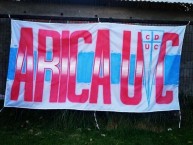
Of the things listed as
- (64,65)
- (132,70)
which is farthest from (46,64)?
(132,70)

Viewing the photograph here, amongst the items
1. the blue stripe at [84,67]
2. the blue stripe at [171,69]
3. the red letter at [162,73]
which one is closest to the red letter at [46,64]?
the blue stripe at [84,67]

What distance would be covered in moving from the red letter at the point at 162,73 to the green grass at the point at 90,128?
32 centimetres

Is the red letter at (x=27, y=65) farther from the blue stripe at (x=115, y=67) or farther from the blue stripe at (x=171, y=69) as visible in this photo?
the blue stripe at (x=171, y=69)

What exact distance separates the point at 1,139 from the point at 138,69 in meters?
2.68

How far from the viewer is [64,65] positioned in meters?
6.18

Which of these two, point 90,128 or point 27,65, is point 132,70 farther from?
point 27,65

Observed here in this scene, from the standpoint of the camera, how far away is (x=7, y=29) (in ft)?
24.8

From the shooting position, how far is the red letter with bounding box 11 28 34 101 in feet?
20.0

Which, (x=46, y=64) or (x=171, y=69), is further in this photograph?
(x=171, y=69)

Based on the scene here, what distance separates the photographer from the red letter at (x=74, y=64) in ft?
20.2

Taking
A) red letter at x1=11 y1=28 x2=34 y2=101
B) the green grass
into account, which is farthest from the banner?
the green grass

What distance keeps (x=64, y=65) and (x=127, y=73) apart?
1154 mm

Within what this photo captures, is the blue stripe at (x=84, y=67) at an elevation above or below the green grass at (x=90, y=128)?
above

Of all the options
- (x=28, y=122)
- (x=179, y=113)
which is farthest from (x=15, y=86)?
(x=179, y=113)
